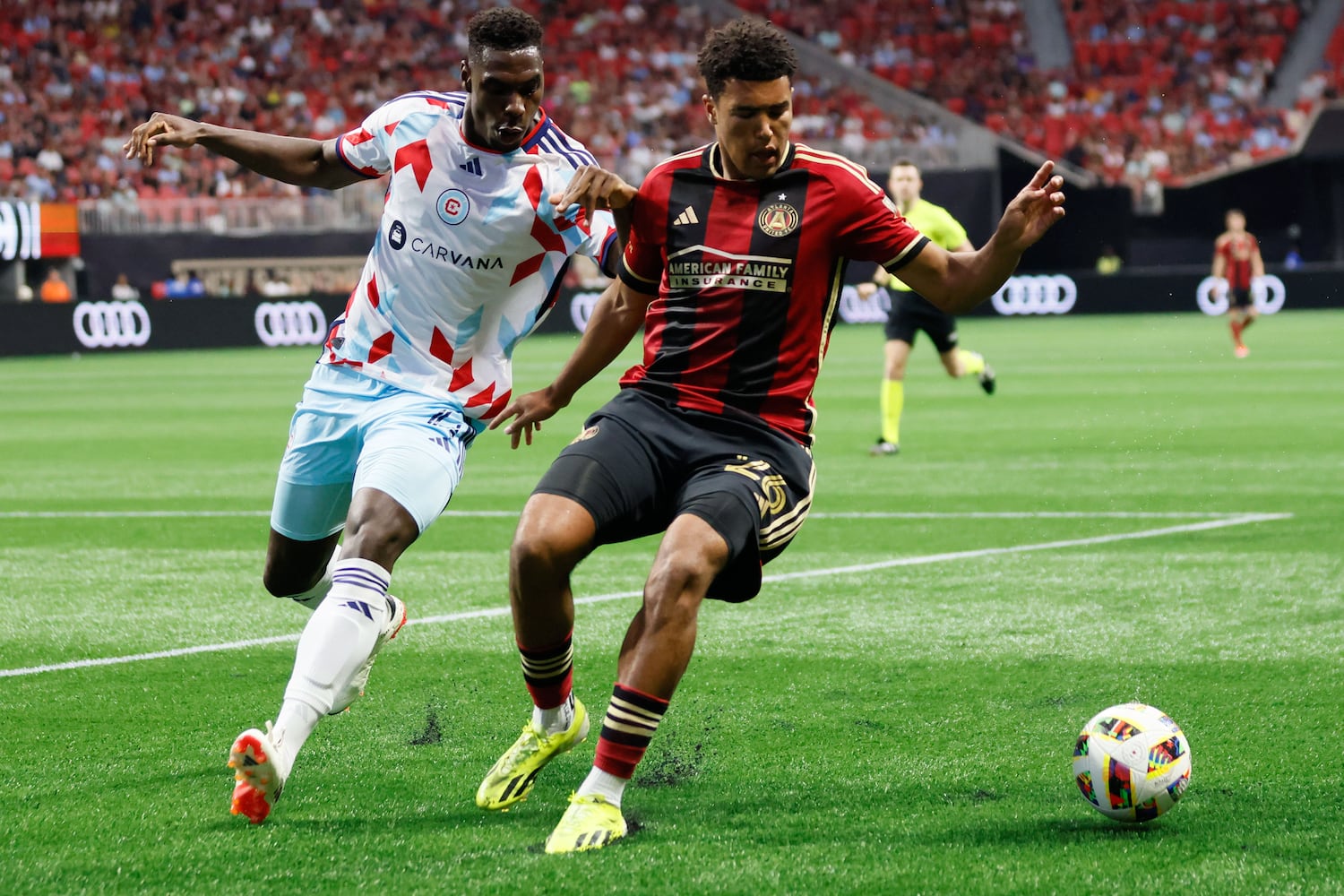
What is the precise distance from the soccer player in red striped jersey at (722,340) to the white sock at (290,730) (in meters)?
0.51

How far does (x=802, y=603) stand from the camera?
754cm

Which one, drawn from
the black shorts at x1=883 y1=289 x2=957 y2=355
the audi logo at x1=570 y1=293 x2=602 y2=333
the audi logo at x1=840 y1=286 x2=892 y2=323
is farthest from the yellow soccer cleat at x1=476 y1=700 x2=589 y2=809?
the audi logo at x1=840 y1=286 x2=892 y2=323

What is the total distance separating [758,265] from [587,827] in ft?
5.11

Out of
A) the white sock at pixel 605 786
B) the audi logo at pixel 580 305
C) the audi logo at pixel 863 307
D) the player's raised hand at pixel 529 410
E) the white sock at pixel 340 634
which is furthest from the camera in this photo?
the audi logo at pixel 863 307

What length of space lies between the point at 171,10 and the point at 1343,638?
118 ft

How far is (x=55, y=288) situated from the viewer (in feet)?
98.6

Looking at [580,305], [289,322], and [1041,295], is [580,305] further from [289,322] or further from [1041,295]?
[1041,295]

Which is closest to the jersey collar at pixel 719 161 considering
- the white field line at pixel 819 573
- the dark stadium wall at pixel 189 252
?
the white field line at pixel 819 573

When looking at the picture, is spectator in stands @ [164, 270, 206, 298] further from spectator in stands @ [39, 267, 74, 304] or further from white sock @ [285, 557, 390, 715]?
white sock @ [285, 557, 390, 715]

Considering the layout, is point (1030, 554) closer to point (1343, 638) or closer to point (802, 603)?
point (802, 603)

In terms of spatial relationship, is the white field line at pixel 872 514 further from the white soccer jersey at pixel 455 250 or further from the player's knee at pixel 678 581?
the player's knee at pixel 678 581

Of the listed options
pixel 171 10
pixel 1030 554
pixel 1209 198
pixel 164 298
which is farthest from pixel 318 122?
pixel 1030 554

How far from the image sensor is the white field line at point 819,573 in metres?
6.37

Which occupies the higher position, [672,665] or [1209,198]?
[672,665]
